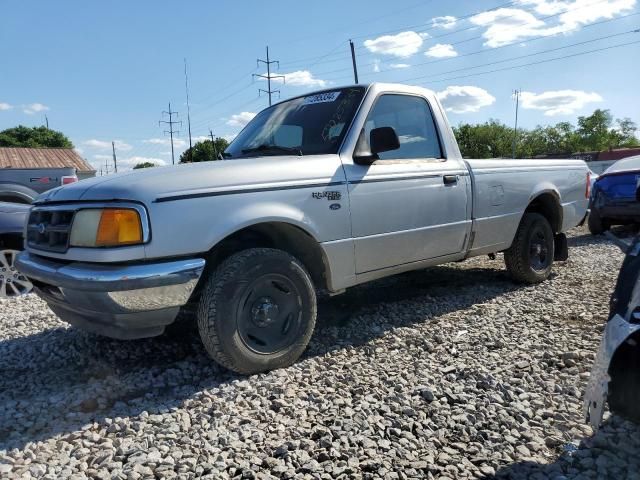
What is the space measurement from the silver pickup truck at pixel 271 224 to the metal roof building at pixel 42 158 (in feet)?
97.9

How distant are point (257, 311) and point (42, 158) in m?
34.9

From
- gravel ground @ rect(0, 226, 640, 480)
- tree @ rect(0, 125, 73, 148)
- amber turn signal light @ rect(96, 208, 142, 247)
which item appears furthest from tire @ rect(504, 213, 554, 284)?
tree @ rect(0, 125, 73, 148)

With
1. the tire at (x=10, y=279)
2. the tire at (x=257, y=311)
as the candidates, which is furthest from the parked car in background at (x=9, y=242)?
the tire at (x=257, y=311)

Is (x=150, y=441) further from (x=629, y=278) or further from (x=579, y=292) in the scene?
(x=579, y=292)

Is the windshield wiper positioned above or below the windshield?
below

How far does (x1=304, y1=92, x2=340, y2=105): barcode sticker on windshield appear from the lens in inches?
161

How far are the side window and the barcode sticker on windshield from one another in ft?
1.18

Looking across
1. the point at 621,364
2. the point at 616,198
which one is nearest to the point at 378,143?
the point at 621,364

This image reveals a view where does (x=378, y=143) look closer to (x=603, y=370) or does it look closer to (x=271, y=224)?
(x=271, y=224)

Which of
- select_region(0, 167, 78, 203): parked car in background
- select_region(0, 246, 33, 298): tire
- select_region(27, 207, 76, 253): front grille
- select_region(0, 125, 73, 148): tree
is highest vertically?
select_region(0, 125, 73, 148): tree

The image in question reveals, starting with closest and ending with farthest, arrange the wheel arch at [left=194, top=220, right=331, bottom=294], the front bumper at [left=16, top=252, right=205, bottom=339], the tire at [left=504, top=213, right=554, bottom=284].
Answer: the front bumper at [left=16, top=252, right=205, bottom=339]
the wheel arch at [left=194, top=220, right=331, bottom=294]
the tire at [left=504, top=213, right=554, bottom=284]

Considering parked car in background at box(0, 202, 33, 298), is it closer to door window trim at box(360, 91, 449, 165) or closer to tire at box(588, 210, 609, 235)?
door window trim at box(360, 91, 449, 165)

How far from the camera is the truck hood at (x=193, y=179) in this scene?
9.25 feet

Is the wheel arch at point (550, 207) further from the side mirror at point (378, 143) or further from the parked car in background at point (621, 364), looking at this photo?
the parked car in background at point (621, 364)
